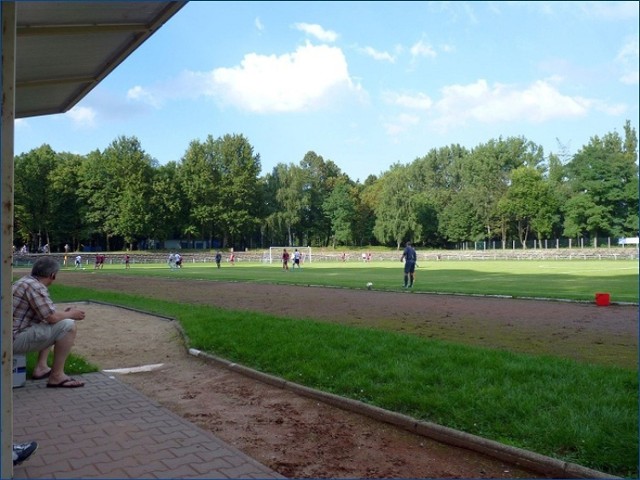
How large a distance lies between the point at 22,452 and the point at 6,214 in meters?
→ 1.92

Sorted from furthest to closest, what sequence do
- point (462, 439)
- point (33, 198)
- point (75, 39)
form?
point (33, 198) < point (75, 39) < point (462, 439)

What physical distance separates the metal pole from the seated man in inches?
113

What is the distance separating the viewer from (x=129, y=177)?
81.0 metres

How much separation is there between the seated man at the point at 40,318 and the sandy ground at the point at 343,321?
118 centimetres

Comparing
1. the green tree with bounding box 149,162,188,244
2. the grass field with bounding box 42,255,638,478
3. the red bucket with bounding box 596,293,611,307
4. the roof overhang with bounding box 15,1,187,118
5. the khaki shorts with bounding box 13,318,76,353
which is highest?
the green tree with bounding box 149,162,188,244

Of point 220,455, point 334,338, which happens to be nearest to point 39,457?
point 220,455

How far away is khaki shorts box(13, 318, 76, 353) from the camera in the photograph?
6.13 meters

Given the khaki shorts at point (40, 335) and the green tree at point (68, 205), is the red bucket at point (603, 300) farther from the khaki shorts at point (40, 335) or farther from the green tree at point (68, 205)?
the green tree at point (68, 205)

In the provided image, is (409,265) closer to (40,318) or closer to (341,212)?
(40,318)

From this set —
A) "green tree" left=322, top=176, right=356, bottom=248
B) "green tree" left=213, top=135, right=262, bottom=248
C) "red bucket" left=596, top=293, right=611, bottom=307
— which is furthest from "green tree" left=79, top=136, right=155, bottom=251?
"red bucket" left=596, top=293, right=611, bottom=307

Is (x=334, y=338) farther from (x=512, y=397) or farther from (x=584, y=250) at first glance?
(x=584, y=250)

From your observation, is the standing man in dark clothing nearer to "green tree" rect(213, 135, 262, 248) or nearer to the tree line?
the tree line

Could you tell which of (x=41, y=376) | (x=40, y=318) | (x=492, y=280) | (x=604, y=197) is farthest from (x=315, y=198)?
(x=40, y=318)

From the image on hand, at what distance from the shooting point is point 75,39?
6.45 meters
